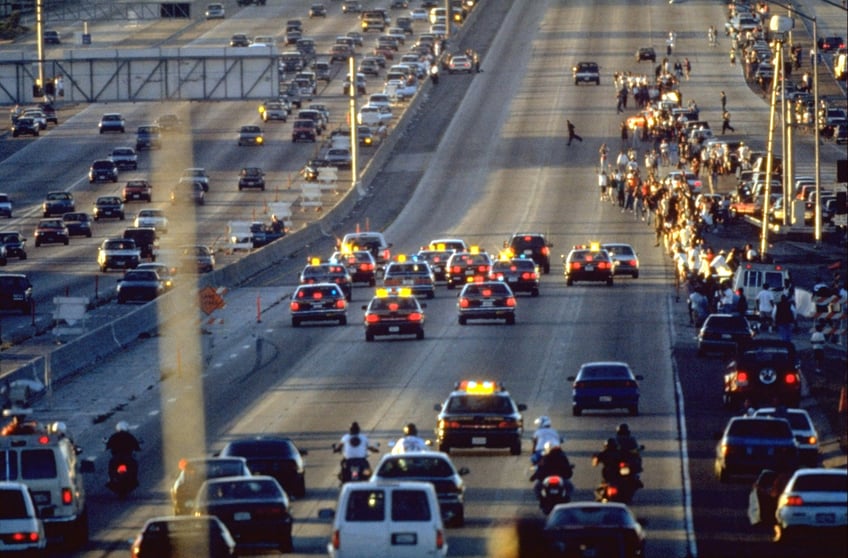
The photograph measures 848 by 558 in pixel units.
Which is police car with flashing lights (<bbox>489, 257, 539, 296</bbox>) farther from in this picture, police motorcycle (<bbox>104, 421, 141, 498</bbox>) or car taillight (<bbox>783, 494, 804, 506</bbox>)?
car taillight (<bbox>783, 494, 804, 506</bbox>)

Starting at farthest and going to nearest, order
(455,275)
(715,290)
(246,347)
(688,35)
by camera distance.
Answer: (688,35), (455,275), (715,290), (246,347)

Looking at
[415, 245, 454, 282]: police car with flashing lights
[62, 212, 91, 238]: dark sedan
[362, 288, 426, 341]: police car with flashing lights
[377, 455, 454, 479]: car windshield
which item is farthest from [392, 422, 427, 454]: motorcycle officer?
[62, 212, 91, 238]: dark sedan

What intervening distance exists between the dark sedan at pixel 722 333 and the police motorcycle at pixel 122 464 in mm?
20884

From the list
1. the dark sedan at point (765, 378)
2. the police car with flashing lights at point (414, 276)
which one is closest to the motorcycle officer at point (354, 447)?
the dark sedan at point (765, 378)

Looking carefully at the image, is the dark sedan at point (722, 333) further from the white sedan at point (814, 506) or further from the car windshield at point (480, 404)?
the white sedan at point (814, 506)

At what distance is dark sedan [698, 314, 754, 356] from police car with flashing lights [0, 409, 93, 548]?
990 inches

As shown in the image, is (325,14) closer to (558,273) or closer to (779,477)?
(558,273)

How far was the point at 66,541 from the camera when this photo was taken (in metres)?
31.2

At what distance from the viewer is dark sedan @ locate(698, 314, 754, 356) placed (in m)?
53.5

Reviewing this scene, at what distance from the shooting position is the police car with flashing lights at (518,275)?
67875 millimetres

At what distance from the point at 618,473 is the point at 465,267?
3910cm

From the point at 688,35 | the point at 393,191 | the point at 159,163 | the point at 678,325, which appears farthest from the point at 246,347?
the point at 688,35

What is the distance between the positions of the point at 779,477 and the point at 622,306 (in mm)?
33193

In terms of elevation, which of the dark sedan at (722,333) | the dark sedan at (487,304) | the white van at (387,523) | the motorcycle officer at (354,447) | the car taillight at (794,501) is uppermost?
the white van at (387,523)
